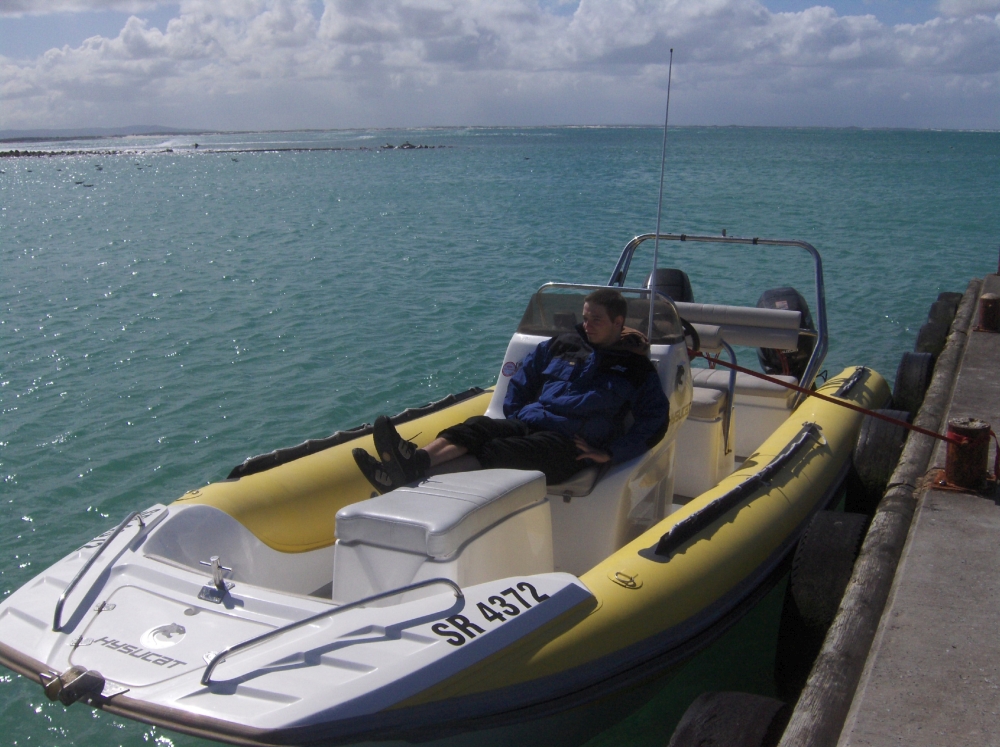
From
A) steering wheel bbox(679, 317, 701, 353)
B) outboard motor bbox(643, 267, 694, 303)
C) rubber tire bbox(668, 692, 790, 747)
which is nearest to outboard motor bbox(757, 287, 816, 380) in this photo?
outboard motor bbox(643, 267, 694, 303)

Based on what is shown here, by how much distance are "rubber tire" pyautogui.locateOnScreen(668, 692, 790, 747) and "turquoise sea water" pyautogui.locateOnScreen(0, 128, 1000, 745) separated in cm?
247

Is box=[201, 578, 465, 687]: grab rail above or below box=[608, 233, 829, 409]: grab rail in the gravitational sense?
below

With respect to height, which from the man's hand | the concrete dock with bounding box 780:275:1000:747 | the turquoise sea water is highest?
the man's hand

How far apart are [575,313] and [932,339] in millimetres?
5118

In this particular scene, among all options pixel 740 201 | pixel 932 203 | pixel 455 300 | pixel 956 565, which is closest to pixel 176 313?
pixel 455 300

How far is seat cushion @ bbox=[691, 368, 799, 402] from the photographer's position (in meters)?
5.51

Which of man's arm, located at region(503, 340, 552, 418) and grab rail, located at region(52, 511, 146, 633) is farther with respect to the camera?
man's arm, located at region(503, 340, 552, 418)

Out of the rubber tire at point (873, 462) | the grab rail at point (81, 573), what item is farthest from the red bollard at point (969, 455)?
the grab rail at point (81, 573)

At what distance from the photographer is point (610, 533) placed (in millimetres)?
4027

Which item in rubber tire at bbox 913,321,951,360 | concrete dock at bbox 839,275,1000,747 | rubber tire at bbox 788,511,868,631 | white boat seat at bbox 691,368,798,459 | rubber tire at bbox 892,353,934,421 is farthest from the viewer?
rubber tire at bbox 913,321,951,360

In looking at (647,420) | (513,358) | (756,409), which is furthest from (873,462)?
(513,358)

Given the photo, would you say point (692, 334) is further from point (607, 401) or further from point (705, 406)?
point (607, 401)

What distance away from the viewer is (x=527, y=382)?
14.7 feet

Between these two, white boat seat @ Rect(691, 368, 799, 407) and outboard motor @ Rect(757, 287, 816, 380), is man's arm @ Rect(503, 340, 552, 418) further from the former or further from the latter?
outboard motor @ Rect(757, 287, 816, 380)
